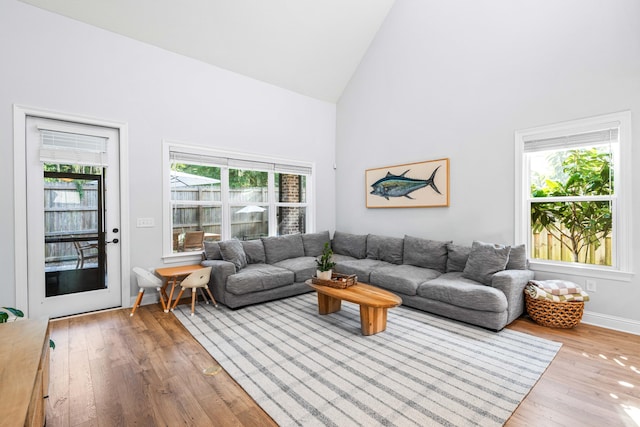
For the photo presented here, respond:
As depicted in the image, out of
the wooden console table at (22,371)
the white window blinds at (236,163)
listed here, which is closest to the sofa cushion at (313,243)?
the white window blinds at (236,163)

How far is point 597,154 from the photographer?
330cm

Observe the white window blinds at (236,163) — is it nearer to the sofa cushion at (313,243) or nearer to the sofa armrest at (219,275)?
the sofa cushion at (313,243)

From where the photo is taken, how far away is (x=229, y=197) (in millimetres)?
4754

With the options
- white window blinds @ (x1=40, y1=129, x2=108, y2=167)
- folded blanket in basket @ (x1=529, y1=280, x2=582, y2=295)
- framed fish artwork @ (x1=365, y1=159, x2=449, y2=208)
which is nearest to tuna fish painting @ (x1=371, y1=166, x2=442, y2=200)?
framed fish artwork @ (x1=365, y1=159, x2=449, y2=208)

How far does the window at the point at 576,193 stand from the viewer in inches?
122

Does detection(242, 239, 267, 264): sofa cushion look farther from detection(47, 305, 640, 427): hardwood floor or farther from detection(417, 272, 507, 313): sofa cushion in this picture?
detection(417, 272, 507, 313): sofa cushion

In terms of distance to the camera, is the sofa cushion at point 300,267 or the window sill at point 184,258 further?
the sofa cushion at point 300,267

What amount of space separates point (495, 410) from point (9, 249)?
4499 millimetres

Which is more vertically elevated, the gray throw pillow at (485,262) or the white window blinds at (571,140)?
the white window blinds at (571,140)

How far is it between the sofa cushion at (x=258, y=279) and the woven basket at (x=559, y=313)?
113 inches

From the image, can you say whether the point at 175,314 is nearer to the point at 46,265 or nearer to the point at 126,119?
the point at 46,265

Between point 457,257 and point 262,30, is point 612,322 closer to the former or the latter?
point 457,257

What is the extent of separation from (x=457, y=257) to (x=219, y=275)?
9.94 feet

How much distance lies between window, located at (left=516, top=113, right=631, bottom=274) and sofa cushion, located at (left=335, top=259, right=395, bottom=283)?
187 centimetres
